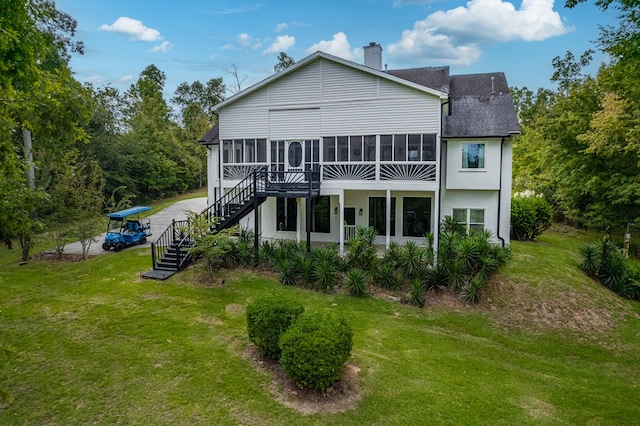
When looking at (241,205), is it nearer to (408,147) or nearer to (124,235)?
(124,235)

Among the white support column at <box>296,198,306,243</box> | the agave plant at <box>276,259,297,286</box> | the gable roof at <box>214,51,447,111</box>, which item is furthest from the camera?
the white support column at <box>296,198,306,243</box>

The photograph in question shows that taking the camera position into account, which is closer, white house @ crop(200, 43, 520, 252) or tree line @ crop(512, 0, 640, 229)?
white house @ crop(200, 43, 520, 252)

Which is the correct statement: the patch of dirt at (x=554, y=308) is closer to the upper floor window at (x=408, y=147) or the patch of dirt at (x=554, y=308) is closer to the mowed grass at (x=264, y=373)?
the mowed grass at (x=264, y=373)

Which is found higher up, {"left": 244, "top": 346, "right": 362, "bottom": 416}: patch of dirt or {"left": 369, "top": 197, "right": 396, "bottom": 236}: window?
{"left": 369, "top": 197, "right": 396, "bottom": 236}: window

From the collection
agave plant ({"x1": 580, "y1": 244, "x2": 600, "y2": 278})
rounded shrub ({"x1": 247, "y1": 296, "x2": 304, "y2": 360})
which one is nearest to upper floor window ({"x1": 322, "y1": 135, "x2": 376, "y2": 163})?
agave plant ({"x1": 580, "y1": 244, "x2": 600, "y2": 278})

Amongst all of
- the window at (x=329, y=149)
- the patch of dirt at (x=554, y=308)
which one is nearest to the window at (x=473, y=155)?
the patch of dirt at (x=554, y=308)

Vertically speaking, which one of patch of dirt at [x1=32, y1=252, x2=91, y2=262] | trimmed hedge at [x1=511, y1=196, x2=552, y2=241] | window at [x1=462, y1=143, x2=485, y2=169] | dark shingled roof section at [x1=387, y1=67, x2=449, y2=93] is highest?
dark shingled roof section at [x1=387, y1=67, x2=449, y2=93]

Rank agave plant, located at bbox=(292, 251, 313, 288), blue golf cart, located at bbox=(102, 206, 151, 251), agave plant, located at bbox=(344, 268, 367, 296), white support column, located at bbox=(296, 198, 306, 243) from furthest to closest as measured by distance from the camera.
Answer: blue golf cart, located at bbox=(102, 206, 151, 251) < white support column, located at bbox=(296, 198, 306, 243) < agave plant, located at bbox=(292, 251, 313, 288) < agave plant, located at bbox=(344, 268, 367, 296)

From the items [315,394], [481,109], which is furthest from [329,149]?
[315,394]

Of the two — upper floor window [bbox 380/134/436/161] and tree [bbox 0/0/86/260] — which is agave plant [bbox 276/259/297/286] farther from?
tree [bbox 0/0/86/260]
